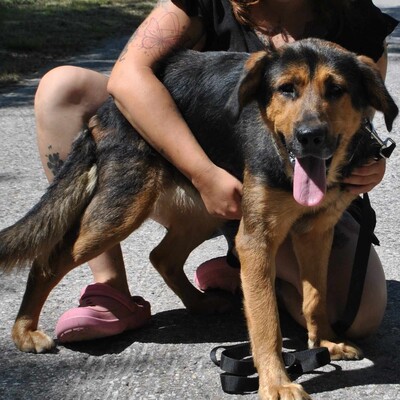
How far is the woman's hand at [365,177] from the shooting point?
11.3ft

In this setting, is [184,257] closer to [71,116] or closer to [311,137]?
[71,116]

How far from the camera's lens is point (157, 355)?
11.8 ft

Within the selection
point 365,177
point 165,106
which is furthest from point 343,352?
point 165,106

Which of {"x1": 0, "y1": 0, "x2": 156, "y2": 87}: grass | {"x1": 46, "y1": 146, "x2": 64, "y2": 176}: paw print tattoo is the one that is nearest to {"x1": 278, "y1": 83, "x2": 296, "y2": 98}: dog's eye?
{"x1": 46, "y1": 146, "x2": 64, "y2": 176}: paw print tattoo

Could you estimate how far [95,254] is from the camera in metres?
3.63

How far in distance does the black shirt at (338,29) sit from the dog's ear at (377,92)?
0.56m

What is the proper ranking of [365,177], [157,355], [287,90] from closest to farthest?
[287,90], [365,177], [157,355]

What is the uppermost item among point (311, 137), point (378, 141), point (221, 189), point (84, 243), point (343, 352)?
point (311, 137)

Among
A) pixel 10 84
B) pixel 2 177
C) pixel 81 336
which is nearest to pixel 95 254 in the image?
pixel 81 336

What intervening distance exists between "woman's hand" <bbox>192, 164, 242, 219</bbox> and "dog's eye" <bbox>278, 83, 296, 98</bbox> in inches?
16.3

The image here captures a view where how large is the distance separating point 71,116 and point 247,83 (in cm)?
93

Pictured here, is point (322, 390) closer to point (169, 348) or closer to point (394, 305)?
point (169, 348)

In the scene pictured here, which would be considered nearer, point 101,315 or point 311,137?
point 311,137

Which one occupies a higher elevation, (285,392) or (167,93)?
(167,93)
